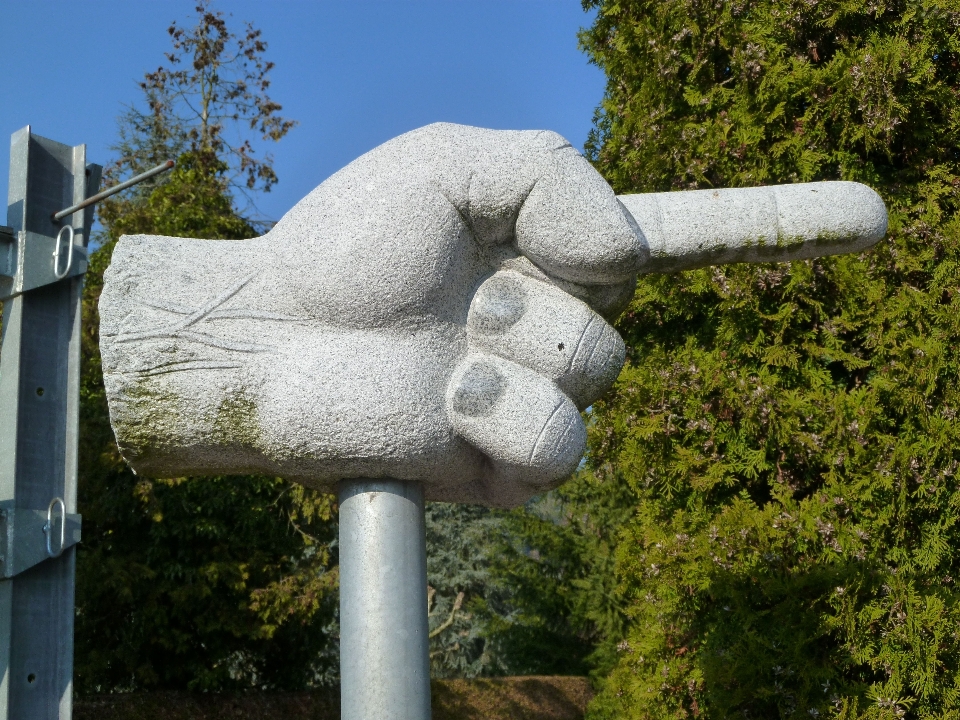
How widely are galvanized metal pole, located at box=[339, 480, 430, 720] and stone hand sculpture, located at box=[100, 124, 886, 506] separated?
77mm

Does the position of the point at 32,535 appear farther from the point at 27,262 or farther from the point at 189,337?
the point at 189,337

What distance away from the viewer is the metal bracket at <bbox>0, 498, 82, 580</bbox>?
3000 millimetres

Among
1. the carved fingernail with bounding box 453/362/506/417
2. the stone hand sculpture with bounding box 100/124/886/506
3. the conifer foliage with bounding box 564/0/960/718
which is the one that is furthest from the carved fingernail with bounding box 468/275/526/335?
the conifer foliage with bounding box 564/0/960/718

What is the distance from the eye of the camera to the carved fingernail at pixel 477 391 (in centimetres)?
233

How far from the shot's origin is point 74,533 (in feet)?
10.4

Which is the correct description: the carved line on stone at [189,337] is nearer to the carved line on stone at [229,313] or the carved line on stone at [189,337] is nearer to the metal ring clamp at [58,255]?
the carved line on stone at [229,313]

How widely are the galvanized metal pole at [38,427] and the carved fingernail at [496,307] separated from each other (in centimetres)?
151

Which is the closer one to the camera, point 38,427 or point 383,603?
point 383,603

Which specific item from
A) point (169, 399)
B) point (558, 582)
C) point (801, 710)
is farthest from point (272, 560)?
point (169, 399)

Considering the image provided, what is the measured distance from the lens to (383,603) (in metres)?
2.31

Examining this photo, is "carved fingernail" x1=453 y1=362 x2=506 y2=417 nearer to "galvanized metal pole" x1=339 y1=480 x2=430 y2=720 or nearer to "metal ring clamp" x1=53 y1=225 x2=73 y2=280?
"galvanized metal pole" x1=339 y1=480 x2=430 y2=720

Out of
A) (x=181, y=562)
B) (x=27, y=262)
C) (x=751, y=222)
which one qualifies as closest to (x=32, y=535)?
(x=27, y=262)

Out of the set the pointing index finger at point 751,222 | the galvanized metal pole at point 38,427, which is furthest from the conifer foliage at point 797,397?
the galvanized metal pole at point 38,427

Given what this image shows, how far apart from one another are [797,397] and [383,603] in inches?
111
